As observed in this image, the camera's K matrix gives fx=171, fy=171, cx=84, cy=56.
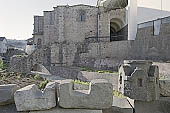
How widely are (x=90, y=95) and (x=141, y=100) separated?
1089 millimetres

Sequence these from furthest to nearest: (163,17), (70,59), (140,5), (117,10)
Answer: (117,10)
(70,59)
(140,5)
(163,17)

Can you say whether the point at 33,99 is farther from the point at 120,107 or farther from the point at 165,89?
the point at 165,89

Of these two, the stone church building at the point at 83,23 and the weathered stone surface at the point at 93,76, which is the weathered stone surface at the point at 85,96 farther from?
the stone church building at the point at 83,23

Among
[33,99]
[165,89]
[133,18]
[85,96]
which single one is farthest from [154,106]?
[133,18]

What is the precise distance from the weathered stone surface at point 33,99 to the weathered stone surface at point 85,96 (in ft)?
0.42

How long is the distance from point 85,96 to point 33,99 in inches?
24.9

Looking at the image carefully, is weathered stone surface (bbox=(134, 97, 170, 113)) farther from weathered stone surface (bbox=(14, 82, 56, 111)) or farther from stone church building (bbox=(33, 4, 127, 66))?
stone church building (bbox=(33, 4, 127, 66))

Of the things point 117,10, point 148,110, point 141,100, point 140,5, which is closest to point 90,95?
point 141,100

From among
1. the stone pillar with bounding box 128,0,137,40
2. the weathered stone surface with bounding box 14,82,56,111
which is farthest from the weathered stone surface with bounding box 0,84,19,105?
the stone pillar with bounding box 128,0,137,40

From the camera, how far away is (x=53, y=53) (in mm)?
26797

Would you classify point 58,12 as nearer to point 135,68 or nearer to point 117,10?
point 117,10

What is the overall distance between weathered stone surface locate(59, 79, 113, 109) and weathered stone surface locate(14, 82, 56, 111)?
0.13 metres

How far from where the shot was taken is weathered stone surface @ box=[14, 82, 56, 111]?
2.06 metres

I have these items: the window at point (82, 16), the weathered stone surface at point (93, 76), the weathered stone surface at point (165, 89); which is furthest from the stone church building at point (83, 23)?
the weathered stone surface at point (165, 89)
